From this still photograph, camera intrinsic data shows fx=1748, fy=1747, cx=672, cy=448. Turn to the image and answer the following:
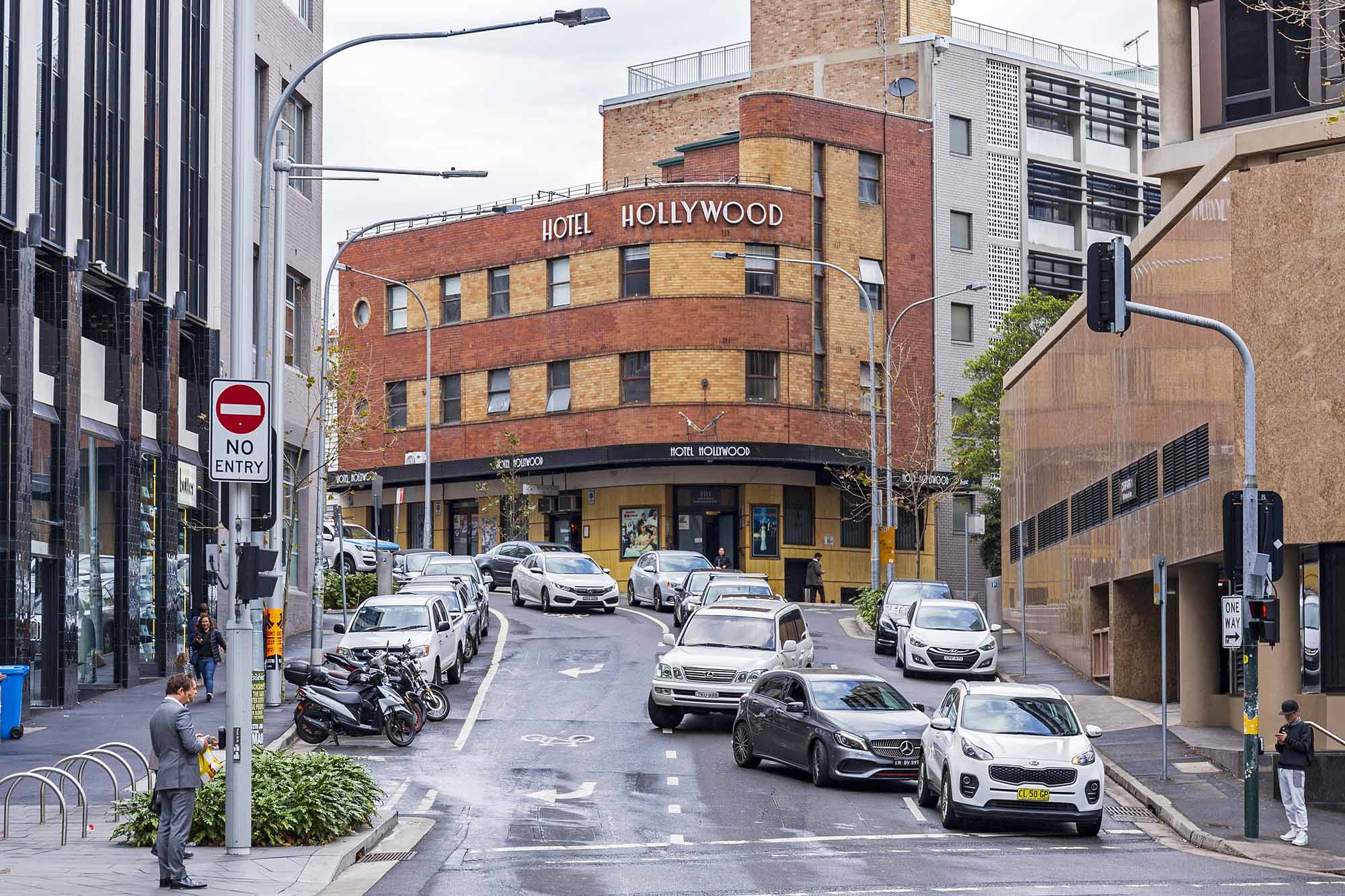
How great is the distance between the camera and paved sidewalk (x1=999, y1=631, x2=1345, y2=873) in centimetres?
1861

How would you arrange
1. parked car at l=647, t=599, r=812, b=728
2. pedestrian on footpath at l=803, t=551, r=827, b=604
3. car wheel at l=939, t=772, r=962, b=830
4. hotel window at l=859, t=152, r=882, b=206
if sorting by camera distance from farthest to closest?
hotel window at l=859, t=152, r=882, b=206, pedestrian on footpath at l=803, t=551, r=827, b=604, parked car at l=647, t=599, r=812, b=728, car wheel at l=939, t=772, r=962, b=830

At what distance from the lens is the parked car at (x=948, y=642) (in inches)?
1346

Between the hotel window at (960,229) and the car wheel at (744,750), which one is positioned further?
the hotel window at (960,229)

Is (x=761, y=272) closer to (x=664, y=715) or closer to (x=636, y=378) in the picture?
(x=636, y=378)

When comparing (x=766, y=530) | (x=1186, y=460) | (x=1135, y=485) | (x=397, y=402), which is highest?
(x=397, y=402)

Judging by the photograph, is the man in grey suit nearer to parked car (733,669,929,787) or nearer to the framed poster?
parked car (733,669,929,787)

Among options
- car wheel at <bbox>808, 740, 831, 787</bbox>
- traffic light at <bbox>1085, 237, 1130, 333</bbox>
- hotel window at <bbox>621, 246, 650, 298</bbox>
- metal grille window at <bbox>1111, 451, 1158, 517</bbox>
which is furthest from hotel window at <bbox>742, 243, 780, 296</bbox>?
traffic light at <bbox>1085, 237, 1130, 333</bbox>

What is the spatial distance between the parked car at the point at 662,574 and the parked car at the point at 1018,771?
26.0m

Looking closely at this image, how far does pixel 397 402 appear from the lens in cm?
6831

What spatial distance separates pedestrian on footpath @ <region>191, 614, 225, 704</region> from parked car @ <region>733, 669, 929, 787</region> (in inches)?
378

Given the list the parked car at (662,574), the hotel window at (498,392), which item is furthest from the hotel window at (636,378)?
the parked car at (662,574)

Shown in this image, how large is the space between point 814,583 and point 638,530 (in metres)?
8.25

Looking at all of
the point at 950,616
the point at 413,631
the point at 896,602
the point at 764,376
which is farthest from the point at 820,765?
the point at 764,376

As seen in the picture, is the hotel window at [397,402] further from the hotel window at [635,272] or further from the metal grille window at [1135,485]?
the metal grille window at [1135,485]
